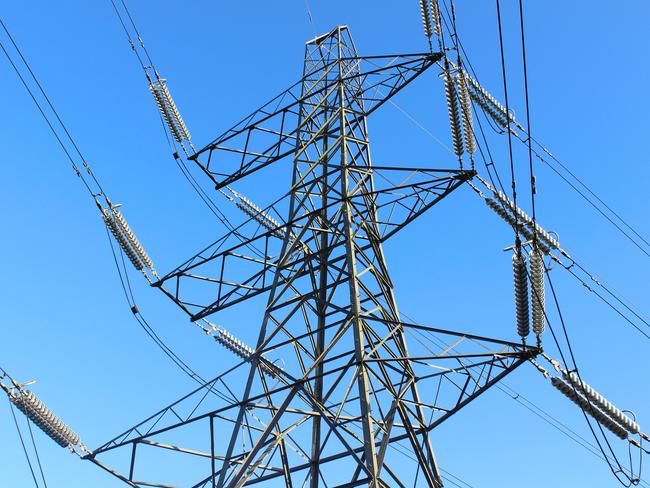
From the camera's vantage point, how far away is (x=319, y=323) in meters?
14.2

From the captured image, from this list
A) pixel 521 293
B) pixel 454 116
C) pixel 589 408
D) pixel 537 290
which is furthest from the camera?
pixel 454 116

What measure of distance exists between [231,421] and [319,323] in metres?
2.29

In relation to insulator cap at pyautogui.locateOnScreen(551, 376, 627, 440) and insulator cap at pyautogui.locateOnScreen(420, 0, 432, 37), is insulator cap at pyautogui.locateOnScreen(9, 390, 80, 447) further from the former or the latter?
insulator cap at pyautogui.locateOnScreen(420, 0, 432, 37)

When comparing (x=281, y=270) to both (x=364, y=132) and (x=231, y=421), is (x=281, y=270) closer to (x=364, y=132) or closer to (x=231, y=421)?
(x=231, y=421)

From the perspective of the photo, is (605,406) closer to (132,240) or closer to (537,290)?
(537,290)

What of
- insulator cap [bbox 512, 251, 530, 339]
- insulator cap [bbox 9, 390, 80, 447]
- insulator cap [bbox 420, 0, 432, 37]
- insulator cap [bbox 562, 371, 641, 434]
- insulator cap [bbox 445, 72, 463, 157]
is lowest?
insulator cap [bbox 562, 371, 641, 434]

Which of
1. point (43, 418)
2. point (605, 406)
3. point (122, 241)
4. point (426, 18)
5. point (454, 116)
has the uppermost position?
point (426, 18)

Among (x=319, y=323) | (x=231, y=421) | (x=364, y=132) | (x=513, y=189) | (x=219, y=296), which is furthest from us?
(x=364, y=132)

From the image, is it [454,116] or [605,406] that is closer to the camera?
[605,406]

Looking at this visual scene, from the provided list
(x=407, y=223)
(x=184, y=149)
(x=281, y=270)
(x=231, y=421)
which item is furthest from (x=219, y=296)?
(x=184, y=149)

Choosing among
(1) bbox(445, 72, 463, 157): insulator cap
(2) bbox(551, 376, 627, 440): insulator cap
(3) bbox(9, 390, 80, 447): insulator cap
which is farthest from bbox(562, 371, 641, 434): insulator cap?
(3) bbox(9, 390, 80, 447): insulator cap

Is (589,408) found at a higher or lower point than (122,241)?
lower

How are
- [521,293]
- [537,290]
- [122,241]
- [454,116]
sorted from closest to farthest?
[521,293], [537,290], [454,116], [122,241]

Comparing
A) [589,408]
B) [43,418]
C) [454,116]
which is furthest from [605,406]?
[43,418]
